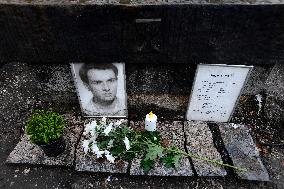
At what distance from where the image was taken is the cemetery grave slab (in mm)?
3910

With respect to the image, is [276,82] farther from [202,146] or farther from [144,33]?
[144,33]

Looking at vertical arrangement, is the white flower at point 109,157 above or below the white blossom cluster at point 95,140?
below

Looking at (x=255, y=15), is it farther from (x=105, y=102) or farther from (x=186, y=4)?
(x=105, y=102)

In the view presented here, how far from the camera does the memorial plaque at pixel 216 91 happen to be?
144 inches

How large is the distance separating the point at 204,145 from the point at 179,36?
1.58 m

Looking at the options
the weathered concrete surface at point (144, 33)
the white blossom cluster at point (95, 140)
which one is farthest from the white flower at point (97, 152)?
the weathered concrete surface at point (144, 33)

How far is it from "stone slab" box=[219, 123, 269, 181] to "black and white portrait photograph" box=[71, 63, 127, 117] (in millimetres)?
1462

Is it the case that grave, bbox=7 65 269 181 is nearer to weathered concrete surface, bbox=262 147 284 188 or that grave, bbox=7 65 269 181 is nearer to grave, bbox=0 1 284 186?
grave, bbox=0 1 284 186

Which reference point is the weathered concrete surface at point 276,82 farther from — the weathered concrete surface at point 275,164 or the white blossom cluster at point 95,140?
the white blossom cluster at point 95,140

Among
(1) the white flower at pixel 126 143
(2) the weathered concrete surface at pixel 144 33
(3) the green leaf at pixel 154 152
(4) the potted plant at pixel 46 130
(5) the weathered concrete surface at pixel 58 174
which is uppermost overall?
(2) the weathered concrete surface at pixel 144 33

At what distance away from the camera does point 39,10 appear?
120 inches

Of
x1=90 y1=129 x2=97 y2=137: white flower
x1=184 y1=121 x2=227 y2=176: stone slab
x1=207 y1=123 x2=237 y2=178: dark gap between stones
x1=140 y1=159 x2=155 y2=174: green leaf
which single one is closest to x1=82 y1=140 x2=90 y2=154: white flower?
x1=90 y1=129 x2=97 y2=137: white flower

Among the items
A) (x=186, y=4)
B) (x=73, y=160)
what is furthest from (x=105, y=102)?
(x=186, y=4)

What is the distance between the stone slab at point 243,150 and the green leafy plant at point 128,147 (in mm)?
135
